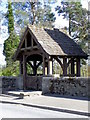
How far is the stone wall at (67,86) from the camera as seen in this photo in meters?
15.9

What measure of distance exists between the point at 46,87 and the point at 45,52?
103 inches

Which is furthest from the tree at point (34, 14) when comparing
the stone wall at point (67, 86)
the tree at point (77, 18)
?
the stone wall at point (67, 86)

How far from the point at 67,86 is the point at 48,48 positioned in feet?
13.4

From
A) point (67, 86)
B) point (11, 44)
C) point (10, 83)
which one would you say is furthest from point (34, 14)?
point (67, 86)

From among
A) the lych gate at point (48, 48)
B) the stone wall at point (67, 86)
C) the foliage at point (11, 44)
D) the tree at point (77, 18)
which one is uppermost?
the tree at point (77, 18)

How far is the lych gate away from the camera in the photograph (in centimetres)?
2011

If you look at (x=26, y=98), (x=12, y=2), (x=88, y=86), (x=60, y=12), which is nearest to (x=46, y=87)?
(x=26, y=98)

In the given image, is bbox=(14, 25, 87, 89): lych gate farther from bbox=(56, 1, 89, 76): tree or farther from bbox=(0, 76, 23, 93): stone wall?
bbox=(56, 1, 89, 76): tree

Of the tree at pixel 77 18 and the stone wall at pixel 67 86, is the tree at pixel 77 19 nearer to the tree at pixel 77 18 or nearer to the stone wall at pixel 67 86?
the tree at pixel 77 18

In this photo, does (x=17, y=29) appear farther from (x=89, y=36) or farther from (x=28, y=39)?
(x=28, y=39)

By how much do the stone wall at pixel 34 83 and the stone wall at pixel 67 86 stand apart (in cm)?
192

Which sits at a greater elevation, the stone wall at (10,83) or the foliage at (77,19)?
the foliage at (77,19)

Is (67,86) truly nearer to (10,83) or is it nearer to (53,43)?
(53,43)

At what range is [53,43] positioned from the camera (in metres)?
21.2
